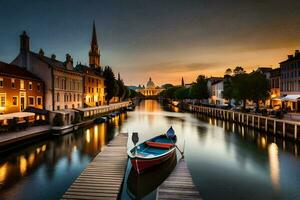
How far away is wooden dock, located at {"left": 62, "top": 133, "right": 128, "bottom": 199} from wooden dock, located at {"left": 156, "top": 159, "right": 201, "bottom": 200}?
334 cm

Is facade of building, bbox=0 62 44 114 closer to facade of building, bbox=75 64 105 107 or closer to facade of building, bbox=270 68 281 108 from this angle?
facade of building, bbox=75 64 105 107

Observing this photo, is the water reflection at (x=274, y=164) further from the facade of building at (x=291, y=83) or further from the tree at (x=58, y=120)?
the tree at (x=58, y=120)

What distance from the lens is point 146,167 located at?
74.0 feet

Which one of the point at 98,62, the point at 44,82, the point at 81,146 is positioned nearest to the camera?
the point at 81,146

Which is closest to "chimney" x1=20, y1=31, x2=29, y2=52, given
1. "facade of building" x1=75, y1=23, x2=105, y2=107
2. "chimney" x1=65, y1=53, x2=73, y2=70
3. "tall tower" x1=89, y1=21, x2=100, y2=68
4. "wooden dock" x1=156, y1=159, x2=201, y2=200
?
"chimney" x1=65, y1=53, x2=73, y2=70

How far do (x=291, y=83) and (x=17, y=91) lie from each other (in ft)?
219


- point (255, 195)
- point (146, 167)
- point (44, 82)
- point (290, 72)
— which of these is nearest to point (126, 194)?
point (146, 167)

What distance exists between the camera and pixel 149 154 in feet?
82.0

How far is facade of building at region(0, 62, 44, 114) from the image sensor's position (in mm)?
40875

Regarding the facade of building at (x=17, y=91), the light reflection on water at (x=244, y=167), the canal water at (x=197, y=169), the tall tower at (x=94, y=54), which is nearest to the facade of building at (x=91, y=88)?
the facade of building at (x=17, y=91)

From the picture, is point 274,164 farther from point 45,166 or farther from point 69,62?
point 69,62

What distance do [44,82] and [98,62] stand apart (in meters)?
84.2

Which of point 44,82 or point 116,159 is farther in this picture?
point 44,82

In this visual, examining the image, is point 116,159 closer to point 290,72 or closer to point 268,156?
point 268,156
